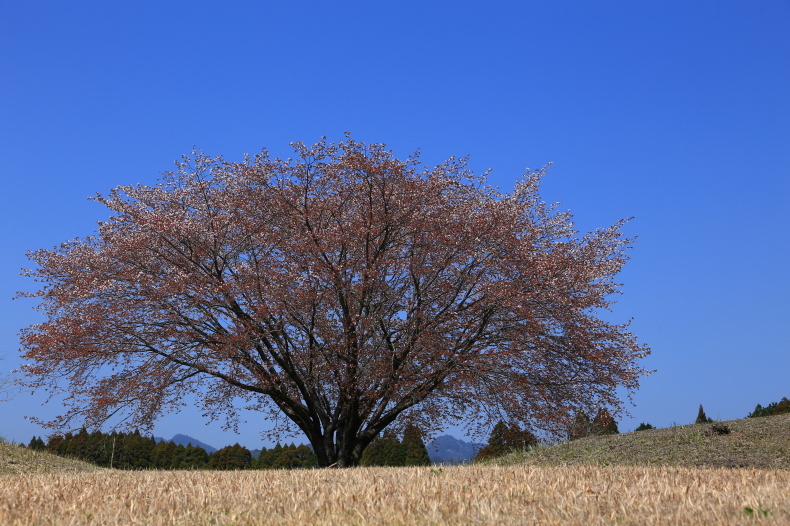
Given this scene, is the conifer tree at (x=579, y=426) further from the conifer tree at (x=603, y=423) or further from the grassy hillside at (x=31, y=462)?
the grassy hillside at (x=31, y=462)

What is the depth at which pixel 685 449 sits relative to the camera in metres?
14.9

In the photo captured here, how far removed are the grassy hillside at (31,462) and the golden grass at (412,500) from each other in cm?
852

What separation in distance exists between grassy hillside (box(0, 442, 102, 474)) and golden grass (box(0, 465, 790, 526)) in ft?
27.9

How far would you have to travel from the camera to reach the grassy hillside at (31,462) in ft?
53.7

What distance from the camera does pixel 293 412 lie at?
18281mm

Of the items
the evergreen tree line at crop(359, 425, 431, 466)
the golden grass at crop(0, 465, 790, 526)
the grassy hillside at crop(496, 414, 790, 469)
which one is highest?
the evergreen tree line at crop(359, 425, 431, 466)

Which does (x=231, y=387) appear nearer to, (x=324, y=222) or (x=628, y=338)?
(x=324, y=222)

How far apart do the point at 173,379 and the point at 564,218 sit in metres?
11.7

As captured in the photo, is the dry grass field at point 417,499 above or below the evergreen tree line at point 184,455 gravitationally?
below

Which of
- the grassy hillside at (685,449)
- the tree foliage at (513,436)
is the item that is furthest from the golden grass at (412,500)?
the tree foliage at (513,436)

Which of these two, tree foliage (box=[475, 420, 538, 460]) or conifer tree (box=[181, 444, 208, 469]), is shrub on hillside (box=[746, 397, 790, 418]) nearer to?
tree foliage (box=[475, 420, 538, 460])

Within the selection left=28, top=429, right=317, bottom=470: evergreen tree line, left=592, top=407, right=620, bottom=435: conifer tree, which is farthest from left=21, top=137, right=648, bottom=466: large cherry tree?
left=28, top=429, right=317, bottom=470: evergreen tree line

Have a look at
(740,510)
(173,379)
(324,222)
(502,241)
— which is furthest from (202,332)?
(740,510)

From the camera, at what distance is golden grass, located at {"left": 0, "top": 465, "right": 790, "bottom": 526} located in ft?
19.1
